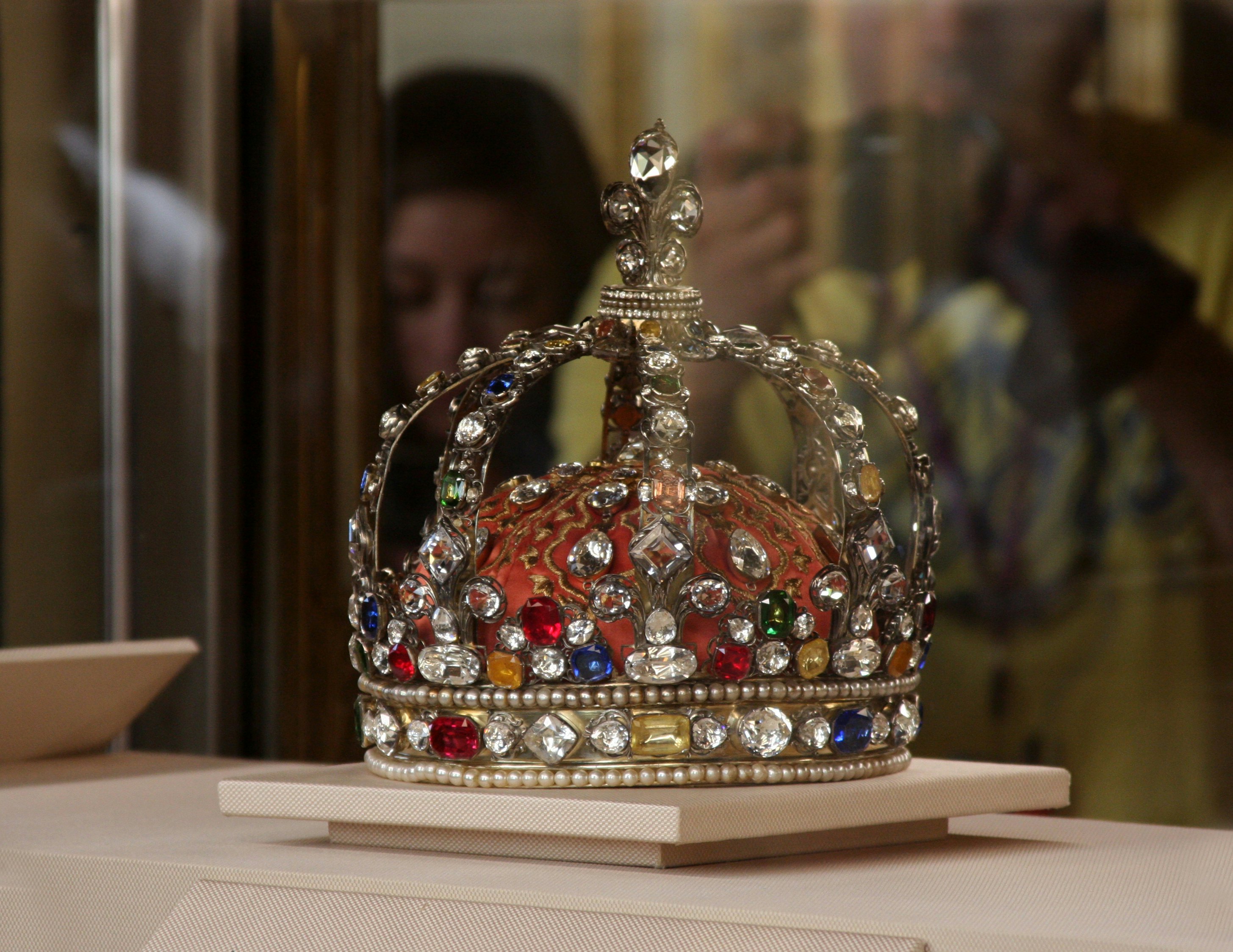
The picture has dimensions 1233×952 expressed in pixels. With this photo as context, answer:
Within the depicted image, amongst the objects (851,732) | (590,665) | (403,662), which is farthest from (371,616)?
(851,732)

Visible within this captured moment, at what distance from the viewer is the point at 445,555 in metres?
0.80

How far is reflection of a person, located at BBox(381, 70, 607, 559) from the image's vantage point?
2.13 m

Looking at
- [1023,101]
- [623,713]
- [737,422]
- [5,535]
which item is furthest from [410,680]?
[1023,101]

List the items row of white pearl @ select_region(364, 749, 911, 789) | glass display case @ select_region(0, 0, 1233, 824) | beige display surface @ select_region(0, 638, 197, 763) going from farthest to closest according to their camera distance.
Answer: glass display case @ select_region(0, 0, 1233, 824) → beige display surface @ select_region(0, 638, 197, 763) → row of white pearl @ select_region(364, 749, 911, 789)

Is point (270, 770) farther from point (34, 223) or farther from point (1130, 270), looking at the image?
point (1130, 270)

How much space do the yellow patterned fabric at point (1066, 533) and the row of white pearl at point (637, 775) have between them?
1.20 metres

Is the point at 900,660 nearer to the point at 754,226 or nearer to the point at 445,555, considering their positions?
the point at 445,555

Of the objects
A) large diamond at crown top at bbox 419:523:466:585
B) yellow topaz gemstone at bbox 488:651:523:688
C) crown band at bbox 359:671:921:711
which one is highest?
large diamond at crown top at bbox 419:523:466:585

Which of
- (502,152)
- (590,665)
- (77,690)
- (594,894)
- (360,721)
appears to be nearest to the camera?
(594,894)

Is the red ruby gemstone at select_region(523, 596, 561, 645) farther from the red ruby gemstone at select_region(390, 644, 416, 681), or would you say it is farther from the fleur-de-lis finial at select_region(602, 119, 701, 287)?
the fleur-de-lis finial at select_region(602, 119, 701, 287)

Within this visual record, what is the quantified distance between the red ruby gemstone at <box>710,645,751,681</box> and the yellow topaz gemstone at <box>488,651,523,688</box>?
0.09 m

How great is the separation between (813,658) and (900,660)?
7cm

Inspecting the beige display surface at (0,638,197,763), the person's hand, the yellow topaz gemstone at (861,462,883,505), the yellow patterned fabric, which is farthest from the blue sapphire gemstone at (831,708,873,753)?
the person's hand

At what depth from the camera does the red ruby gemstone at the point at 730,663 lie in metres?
0.77
